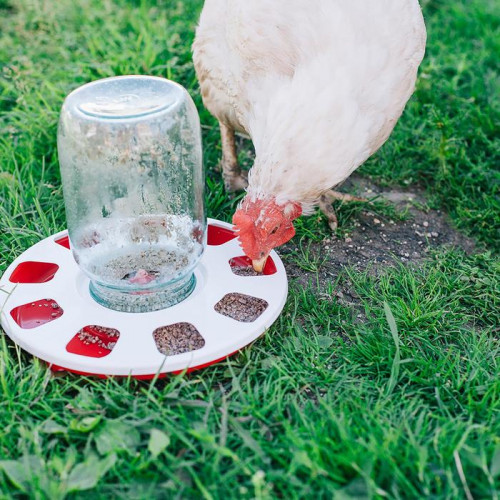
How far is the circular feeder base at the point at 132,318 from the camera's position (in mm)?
1905

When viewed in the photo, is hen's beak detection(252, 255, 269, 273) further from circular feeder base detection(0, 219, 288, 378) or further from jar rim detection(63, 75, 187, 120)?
jar rim detection(63, 75, 187, 120)

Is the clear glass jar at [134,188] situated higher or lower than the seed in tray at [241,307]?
higher

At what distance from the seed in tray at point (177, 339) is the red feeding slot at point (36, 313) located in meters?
0.36

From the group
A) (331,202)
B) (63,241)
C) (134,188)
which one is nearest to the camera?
(134,188)

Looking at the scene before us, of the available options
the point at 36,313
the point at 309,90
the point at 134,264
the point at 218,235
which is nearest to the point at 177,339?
the point at 134,264

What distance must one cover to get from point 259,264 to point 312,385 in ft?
1.58

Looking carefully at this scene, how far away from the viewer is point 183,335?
6.75 feet

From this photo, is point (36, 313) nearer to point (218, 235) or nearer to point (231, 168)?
point (218, 235)

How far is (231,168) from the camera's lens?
3.04m

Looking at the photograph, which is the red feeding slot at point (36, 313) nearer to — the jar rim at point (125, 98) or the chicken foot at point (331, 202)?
the jar rim at point (125, 98)

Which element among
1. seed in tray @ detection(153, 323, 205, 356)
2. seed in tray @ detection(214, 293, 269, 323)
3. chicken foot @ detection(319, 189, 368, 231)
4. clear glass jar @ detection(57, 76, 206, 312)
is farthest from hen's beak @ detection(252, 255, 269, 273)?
chicken foot @ detection(319, 189, 368, 231)

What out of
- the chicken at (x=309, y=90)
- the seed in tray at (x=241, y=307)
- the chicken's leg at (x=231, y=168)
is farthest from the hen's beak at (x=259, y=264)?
the chicken's leg at (x=231, y=168)

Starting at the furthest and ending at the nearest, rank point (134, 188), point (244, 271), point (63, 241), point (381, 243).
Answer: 1. point (381, 243)
2. point (63, 241)
3. point (244, 271)
4. point (134, 188)

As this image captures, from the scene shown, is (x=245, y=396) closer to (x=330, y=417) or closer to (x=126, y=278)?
(x=330, y=417)
